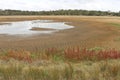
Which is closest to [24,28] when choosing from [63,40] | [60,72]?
[63,40]

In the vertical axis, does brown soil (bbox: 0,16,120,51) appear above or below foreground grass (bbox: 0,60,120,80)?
below

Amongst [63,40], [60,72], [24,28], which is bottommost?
[24,28]

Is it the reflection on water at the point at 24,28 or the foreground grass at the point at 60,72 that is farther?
the reflection on water at the point at 24,28

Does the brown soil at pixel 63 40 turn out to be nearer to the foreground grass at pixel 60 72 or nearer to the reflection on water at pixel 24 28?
the reflection on water at pixel 24 28

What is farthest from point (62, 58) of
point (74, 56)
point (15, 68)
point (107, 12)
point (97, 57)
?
point (107, 12)

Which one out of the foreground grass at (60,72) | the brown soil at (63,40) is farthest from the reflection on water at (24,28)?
the foreground grass at (60,72)

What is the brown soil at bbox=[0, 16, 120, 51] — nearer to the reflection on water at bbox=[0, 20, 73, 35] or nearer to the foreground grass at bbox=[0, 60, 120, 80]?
the reflection on water at bbox=[0, 20, 73, 35]

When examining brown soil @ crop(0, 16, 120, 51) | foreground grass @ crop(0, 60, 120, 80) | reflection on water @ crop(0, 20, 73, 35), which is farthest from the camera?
reflection on water @ crop(0, 20, 73, 35)

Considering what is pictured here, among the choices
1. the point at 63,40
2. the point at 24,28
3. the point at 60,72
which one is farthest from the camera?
the point at 24,28

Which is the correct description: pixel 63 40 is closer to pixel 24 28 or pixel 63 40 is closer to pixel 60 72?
pixel 24 28

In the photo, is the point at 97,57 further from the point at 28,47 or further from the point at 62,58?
the point at 28,47

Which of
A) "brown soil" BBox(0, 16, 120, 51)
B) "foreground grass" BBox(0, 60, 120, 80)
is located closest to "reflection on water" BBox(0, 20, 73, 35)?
"brown soil" BBox(0, 16, 120, 51)

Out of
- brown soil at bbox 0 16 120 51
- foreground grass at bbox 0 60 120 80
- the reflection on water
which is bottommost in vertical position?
the reflection on water

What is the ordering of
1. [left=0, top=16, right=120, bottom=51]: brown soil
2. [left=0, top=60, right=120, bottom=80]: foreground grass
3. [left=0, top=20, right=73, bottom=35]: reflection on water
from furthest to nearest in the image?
[left=0, top=20, right=73, bottom=35]: reflection on water → [left=0, top=16, right=120, bottom=51]: brown soil → [left=0, top=60, right=120, bottom=80]: foreground grass
